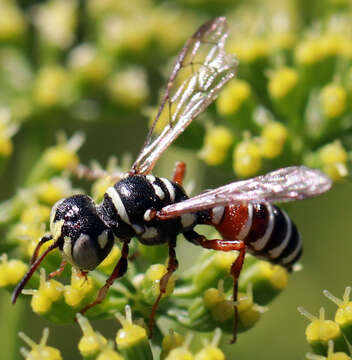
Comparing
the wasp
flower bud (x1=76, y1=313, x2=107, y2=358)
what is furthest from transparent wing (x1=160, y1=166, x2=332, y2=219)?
flower bud (x1=76, y1=313, x2=107, y2=358)

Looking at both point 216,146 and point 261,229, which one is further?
point 216,146

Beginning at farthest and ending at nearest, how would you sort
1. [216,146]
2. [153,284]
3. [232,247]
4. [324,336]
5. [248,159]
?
[216,146] < [248,159] < [232,247] < [153,284] < [324,336]

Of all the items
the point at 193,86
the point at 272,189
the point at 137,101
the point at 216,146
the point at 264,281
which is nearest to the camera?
the point at 272,189

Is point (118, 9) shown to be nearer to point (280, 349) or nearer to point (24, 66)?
point (24, 66)

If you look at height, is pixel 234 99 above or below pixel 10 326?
above

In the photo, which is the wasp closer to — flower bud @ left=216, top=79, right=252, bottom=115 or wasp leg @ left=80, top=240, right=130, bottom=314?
wasp leg @ left=80, top=240, right=130, bottom=314

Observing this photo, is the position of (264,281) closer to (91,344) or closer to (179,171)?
(179,171)

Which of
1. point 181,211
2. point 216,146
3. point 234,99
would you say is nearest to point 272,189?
point 181,211
